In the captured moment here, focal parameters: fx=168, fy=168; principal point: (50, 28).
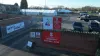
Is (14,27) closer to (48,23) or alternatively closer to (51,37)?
(48,23)

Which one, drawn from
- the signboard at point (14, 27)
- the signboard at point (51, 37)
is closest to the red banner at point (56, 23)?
the signboard at point (51, 37)

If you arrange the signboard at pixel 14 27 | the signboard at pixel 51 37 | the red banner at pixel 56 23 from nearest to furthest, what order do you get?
the signboard at pixel 51 37 < the red banner at pixel 56 23 < the signboard at pixel 14 27

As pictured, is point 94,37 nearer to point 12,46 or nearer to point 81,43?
point 81,43

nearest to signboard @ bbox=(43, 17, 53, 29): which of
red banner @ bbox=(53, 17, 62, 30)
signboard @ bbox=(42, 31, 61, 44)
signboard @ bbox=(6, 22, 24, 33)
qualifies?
red banner @ bbox=(53, 17, 62, 30)

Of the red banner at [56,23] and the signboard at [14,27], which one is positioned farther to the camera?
the signboard at [14,27]

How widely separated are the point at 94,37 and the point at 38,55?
18.2ft

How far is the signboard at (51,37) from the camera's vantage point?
57.7 feet

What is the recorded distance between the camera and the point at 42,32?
1830 cm

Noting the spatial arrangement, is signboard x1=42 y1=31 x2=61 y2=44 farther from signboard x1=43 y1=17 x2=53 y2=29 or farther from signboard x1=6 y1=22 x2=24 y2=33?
signboard x1=6 y1=22 x2=24 y2=33

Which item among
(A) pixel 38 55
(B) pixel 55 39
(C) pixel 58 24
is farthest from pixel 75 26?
(A) pixel 38 55

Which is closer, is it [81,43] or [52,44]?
[81,43]

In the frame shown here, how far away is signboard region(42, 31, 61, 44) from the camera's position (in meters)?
17.6

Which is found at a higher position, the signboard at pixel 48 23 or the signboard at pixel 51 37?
the signboard at pixel 48 23

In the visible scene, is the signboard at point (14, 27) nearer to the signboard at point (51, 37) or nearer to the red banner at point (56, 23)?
the red banner at point (56, 23)
